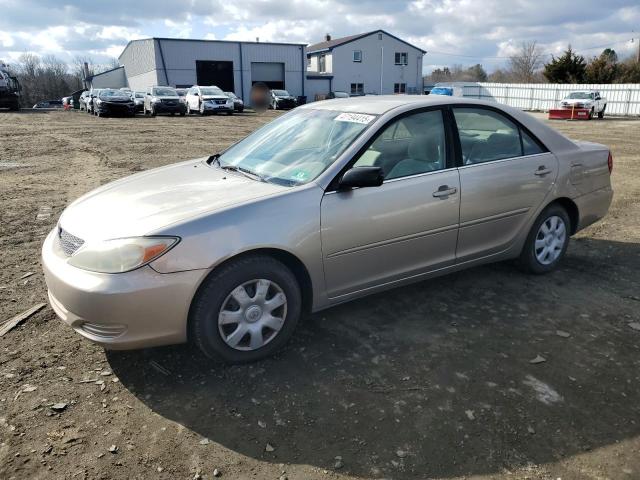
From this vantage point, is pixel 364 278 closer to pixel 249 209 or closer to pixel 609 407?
pixel 249 209

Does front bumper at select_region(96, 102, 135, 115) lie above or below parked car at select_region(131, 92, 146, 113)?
below

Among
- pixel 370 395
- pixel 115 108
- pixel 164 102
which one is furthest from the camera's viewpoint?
pixel 164 102

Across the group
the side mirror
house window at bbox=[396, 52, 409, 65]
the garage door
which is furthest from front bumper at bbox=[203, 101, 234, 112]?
house window at bbox=[396, 52, 409, 65]

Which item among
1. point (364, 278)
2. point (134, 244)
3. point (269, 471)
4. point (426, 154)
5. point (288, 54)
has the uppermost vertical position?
point (288, 54)

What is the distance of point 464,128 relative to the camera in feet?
13.4

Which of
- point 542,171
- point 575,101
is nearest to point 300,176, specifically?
point 542,171

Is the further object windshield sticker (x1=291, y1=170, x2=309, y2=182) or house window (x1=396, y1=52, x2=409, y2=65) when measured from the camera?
house window (x1=396, y1=52, x2=409, y2=65)

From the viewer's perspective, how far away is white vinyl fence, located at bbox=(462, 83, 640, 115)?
115ft

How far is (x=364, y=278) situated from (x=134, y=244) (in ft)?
5.14

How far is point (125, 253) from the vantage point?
286 cm

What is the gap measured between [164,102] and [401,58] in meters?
35.3

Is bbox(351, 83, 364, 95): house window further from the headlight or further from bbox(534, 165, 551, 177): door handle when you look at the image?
the headlight

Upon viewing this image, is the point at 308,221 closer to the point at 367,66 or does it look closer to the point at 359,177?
the point at 359,177

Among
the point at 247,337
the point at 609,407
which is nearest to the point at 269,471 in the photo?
the point at 247,337
